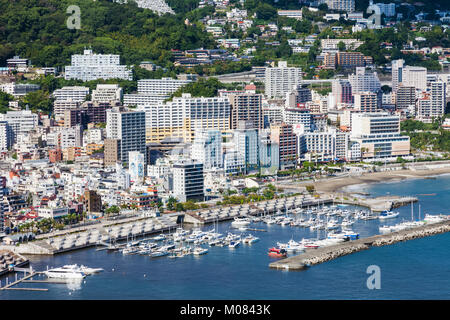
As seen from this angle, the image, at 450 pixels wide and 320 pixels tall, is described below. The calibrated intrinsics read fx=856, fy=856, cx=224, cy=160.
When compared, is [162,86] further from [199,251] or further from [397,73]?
[199,251]

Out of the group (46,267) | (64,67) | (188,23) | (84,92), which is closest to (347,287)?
(46,267)

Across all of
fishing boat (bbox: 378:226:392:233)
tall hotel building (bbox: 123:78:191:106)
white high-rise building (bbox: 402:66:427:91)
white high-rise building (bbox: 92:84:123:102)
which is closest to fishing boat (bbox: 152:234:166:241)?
fishing boat (bbox: 378:226:392:233)

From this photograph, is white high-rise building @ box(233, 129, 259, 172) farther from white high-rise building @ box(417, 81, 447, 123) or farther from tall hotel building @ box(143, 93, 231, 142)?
white high-rise building @ box(417, 81, 447, 123)

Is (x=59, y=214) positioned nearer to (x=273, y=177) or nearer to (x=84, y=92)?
(x=273, y=177)

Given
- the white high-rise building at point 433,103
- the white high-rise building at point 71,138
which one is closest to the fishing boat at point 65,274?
the white high-rise building at point 71,138

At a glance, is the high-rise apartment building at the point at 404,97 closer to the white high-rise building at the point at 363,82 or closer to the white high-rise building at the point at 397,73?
the white high-rise building at the point at 363,82

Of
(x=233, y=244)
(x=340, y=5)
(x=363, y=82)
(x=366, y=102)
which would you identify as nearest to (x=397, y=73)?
(x=363, y=82)
